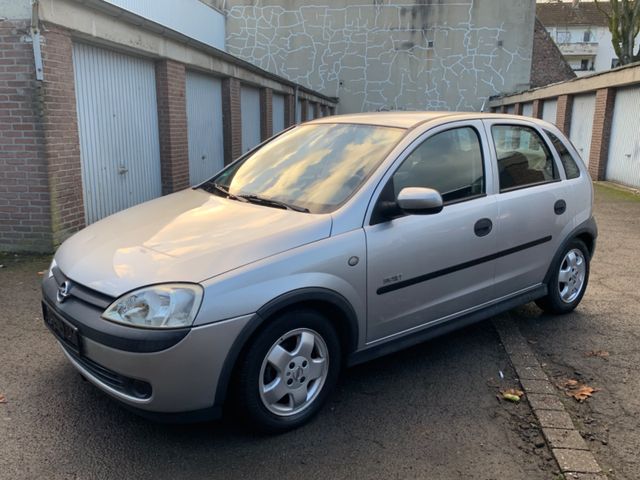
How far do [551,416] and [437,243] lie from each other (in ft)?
3.93

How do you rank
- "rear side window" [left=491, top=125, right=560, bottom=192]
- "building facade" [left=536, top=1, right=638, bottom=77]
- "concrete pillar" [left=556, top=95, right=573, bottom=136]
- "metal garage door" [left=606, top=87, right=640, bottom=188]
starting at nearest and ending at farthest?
"rear side window" [left=491, top=125, right=560, bottom=192], "metal garage door" [left=606, top=87, right=640, bottom=188], "concrete pillar" [left=556, top=95, right=573, bottom=136], "building facade" [left=536, top=1, right=638, bottom=77]

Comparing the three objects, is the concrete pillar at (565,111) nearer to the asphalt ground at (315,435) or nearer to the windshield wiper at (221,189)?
the asphalt ground at (315,435)

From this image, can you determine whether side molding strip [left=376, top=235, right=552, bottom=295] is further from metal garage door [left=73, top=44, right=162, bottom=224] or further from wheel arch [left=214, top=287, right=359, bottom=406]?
metal garage door [left=73, top=44, right=162, bottom=224]

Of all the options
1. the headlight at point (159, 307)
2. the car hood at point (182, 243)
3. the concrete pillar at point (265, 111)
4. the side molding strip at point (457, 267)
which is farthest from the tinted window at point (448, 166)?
the concrete pillar at point (265, 111)

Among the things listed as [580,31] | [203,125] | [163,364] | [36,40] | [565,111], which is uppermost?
[580,31]

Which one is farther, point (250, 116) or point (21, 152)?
point (250, 116)

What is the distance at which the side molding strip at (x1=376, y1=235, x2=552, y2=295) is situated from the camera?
3.33 m

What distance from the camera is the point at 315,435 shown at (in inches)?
120

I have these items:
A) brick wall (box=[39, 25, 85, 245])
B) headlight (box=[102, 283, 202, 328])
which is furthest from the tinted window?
brick wall (box=[39, 25, 85, 245])

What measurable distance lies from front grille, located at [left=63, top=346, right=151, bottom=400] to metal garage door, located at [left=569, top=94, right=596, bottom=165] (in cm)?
1761

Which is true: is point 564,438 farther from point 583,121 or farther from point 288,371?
point 583,121

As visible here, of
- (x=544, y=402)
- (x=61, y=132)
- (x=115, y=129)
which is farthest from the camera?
(x=115, y=129)

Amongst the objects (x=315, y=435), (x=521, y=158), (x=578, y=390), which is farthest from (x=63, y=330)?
(x=521, y=158)

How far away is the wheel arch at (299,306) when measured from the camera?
106 inches
